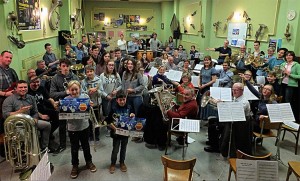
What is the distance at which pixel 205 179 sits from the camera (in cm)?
333

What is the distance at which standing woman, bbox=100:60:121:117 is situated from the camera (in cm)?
430

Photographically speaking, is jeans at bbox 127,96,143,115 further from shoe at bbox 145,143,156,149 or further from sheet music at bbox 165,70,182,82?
sheet music at bbox 165,70,182,82

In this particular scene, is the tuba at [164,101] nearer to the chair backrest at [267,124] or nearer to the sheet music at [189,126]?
the sheet music at [189,126]

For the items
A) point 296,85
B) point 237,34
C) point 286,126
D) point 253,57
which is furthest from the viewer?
point 237,34

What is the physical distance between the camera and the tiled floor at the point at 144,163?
3.35 meters

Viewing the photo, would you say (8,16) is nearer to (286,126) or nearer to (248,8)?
(286,126)

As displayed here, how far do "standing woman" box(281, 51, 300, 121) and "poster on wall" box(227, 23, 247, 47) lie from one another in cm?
255

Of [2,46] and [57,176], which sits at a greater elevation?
[2,46]

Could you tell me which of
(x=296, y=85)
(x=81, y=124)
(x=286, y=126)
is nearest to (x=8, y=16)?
(x=81, y=124)

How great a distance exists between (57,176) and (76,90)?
123cm

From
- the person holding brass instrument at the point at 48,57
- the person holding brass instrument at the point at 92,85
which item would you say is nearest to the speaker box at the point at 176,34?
the person holding brass instrument at the point at 48,57

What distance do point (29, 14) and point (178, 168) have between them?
5.20 meters

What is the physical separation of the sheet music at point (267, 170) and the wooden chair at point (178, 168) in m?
0.63

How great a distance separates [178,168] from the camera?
8.30 ft
